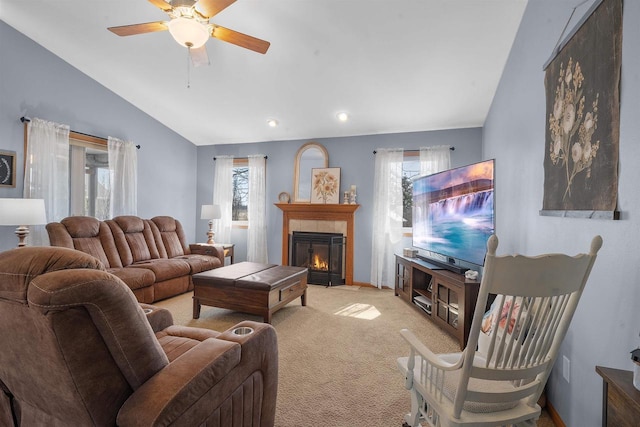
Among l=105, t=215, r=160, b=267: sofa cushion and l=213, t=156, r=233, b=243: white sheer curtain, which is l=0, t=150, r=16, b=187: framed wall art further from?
l=213, t=156, r=233, b=243: white sheer curtain

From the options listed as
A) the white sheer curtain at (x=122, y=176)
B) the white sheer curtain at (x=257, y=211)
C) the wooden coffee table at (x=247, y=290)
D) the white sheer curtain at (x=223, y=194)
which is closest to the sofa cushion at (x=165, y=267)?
the wooden coffee table at (x=247, y=290)

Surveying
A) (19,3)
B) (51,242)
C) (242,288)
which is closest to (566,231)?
(242,288)

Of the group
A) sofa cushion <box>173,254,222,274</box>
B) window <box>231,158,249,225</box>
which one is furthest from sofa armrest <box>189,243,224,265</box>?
window <box>231,158,249,225</box>

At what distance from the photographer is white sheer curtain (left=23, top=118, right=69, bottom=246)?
3.73 m

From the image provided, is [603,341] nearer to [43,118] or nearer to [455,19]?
[455,19]

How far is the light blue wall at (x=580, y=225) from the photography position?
1.28m

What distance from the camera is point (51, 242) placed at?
3.48 m

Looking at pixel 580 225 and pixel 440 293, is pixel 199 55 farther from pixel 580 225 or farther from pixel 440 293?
pixel 440 293

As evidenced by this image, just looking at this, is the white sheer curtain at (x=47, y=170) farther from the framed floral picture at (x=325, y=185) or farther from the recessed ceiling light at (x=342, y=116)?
the recessed ceiling light at (x=342, y=116)

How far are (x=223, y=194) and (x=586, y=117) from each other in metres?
5.47

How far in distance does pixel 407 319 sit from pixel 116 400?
309 cm

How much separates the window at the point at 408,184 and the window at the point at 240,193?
289 centimetres

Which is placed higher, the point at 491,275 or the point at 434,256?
the point at 491,275

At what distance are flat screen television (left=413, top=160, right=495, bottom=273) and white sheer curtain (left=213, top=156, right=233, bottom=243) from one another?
3.47m
